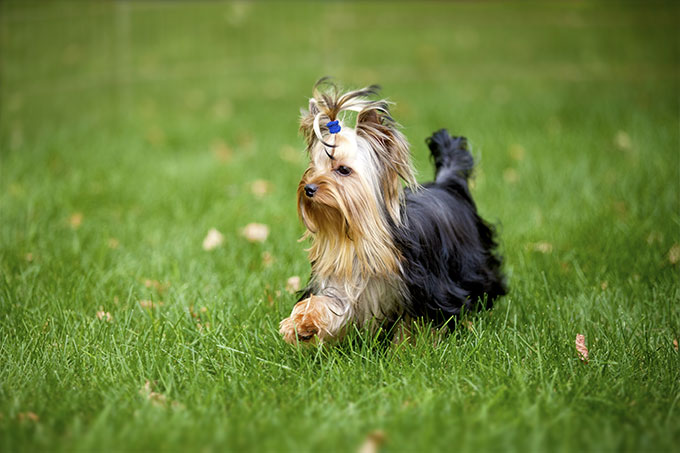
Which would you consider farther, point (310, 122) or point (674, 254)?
point (674, 254)

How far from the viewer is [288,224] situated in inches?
179

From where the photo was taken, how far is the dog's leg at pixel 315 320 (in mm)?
2676

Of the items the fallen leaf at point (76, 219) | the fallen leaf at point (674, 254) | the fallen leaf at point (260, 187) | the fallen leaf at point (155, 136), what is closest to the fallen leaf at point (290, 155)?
the fallen leaf at point (260, 187)

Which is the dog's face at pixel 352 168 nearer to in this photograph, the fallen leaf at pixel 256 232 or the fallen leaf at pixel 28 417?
the fallen leaf at pixel 28 417

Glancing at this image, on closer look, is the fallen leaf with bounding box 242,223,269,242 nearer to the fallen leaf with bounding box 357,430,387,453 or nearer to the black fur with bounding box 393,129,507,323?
the black fur with bounding box 393,129,507,323

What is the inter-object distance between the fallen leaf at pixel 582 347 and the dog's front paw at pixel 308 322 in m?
1.01

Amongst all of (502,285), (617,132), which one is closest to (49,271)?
(502,285)

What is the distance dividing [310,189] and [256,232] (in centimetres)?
183

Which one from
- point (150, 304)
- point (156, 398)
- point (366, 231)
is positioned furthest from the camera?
point (150, 304)

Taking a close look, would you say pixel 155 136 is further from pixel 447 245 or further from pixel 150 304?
pixel 447 245

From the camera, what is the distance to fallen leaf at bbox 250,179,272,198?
5.27 m

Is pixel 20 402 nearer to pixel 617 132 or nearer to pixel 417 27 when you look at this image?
pixel 617 132

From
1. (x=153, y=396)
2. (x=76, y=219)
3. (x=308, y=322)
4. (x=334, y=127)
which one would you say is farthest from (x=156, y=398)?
(x=76, y=219)

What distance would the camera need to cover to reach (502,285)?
3.34 meters
